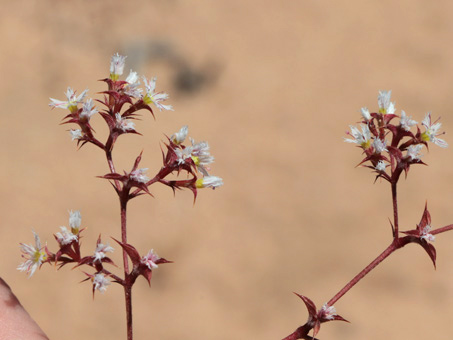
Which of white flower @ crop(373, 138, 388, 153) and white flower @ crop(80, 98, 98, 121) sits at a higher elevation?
white flower @ crop(373, 138, 388, 153)

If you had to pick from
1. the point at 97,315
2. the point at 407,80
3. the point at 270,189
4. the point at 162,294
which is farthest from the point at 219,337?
the point at 407,80

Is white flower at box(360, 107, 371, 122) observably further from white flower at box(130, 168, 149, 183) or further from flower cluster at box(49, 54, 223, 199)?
white flower at box(130, 168, 149, 183)

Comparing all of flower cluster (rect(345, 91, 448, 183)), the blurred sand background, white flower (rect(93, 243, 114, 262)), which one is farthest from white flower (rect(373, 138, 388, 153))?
the blurred sand background

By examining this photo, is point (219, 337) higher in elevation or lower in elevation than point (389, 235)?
lower

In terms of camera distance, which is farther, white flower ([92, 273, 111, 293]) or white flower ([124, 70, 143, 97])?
white flower ([124, 70, 143, 97])

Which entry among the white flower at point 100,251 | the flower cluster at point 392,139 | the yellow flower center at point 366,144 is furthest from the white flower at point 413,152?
the white flower at point 100,251

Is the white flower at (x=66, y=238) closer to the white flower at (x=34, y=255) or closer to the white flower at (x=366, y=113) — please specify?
the white flower at (x=34, y=255)

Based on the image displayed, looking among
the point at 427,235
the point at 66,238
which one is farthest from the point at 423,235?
the point at 66,238

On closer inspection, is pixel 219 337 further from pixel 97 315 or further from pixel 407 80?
pixel 407 80
